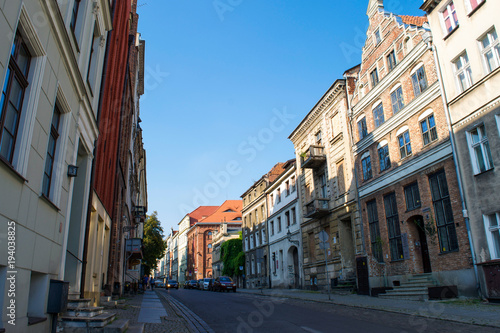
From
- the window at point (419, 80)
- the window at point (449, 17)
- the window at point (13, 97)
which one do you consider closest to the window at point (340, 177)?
the window at point (419, 80)

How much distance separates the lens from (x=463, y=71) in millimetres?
15992

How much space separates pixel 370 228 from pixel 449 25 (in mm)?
11466

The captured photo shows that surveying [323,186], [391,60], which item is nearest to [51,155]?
[391,60]

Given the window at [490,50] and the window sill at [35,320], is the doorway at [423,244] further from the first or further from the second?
the window sill at [35,320]

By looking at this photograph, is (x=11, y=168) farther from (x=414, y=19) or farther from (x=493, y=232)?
(x=414, y=19)

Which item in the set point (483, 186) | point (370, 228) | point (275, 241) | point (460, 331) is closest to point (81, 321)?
point (460, 331)

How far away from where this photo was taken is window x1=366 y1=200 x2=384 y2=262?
21.0 m

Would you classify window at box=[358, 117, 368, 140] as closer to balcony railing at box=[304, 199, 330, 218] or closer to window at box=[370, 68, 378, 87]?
window at box=[370, 68, 378, 87]

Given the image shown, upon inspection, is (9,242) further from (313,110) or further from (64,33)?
(313,110)

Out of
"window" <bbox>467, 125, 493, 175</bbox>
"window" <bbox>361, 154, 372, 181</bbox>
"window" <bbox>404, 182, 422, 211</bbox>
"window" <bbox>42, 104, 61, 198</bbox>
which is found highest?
"window" <bbox>361, 154, 372, 181</bbox>

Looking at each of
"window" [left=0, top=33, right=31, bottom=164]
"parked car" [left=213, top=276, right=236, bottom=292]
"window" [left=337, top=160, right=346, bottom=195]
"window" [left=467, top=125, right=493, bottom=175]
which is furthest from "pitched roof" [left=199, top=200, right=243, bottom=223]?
"window" [left=0, top=33, right=31, bottom=164]

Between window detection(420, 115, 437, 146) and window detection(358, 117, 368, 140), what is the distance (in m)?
4.95

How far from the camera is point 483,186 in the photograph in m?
14.3

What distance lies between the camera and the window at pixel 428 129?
58.0 feet
